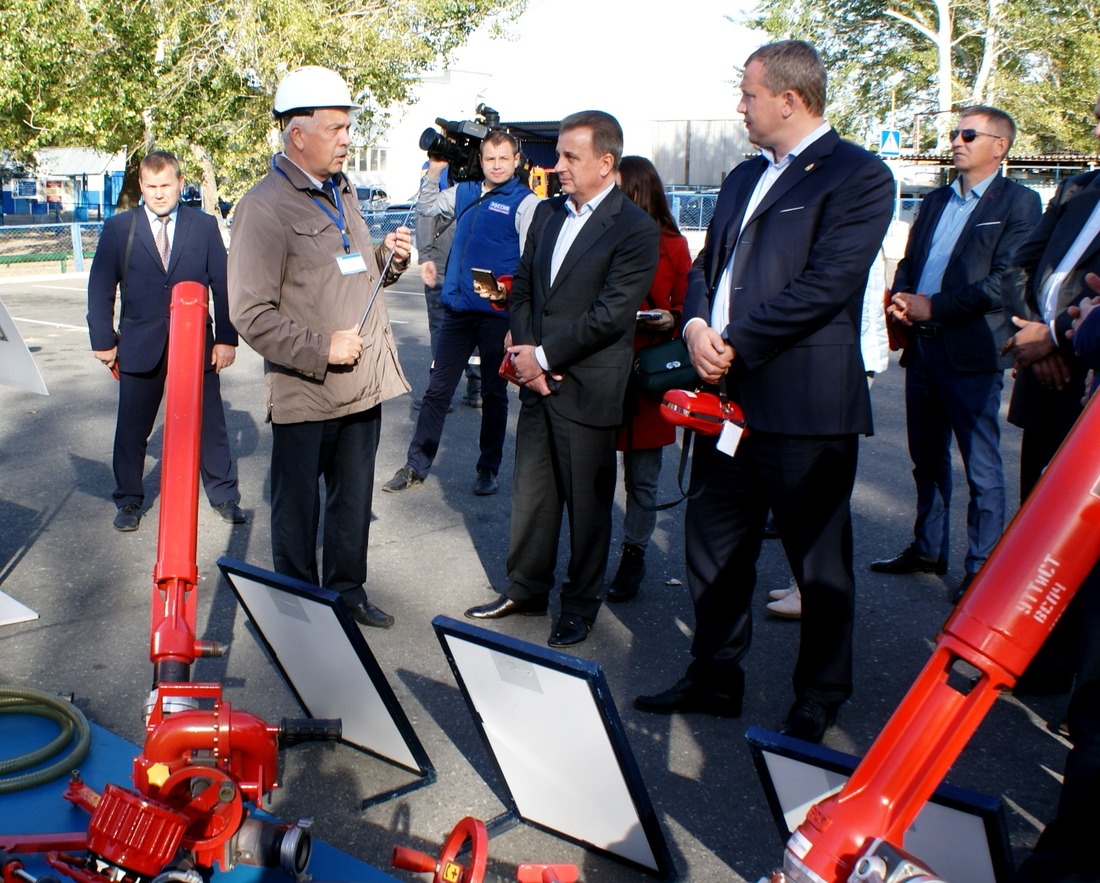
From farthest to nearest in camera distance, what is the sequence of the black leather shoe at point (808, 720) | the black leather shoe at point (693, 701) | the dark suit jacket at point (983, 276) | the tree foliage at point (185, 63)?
the tree foliage at point (185, 63) → the dark suit jacket at point (983, 276) → the black leather shoe at point (693, 701) → the black leather shoe at point (808, 720)

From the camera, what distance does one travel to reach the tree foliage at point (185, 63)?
22.5m

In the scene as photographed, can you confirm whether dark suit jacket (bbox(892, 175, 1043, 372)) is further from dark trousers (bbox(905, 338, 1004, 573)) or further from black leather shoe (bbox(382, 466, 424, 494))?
black leather shoe (bbox(382, 466, 424, 494))

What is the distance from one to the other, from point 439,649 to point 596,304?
1545 millimetres

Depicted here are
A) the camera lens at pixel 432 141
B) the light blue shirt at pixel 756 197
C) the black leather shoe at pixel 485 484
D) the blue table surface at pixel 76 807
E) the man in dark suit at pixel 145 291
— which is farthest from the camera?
the camera lens at pixel 432 141

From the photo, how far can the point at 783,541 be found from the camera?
3672 millimetres

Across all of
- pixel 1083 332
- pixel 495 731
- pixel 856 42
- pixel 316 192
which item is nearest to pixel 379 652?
pixel 495 731

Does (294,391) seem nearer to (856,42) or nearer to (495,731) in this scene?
(495,731)

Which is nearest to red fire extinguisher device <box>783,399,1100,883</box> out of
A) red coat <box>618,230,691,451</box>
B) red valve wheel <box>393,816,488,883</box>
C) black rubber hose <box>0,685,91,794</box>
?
red valve wheel <box>393,816,488,883</box>

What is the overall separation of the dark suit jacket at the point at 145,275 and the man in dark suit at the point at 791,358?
10.5 ft

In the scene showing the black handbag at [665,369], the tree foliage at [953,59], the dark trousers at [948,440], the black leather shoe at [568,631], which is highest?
the tree foliage at [953,59]

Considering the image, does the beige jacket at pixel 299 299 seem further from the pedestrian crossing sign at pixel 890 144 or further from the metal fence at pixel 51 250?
the metal fence at pixel 51 250

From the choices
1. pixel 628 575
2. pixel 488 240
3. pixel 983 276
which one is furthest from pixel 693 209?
pixel 628 575

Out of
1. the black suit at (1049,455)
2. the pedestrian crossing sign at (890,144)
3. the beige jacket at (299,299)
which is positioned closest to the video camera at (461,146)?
the beige jacket at (299,299)

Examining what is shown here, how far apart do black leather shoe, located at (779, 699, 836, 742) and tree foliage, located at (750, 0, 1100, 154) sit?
32.2 m
